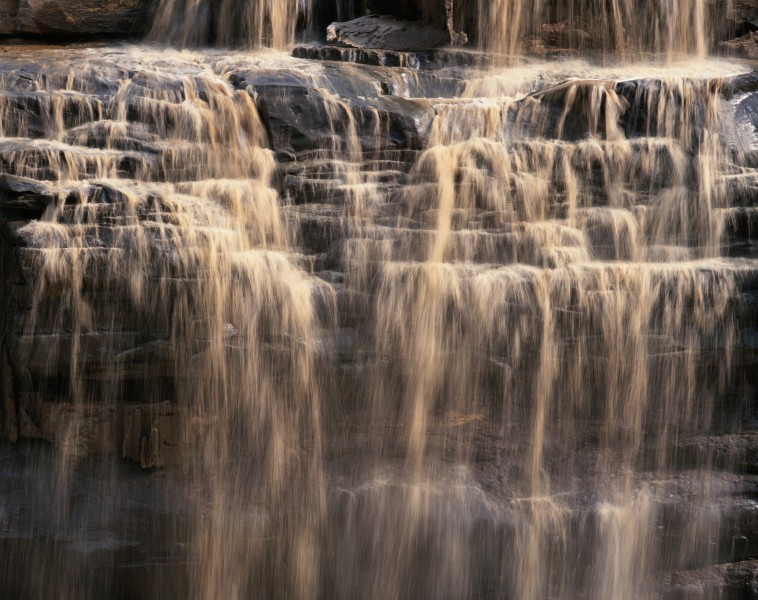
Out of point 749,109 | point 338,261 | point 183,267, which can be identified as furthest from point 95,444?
point 749,109

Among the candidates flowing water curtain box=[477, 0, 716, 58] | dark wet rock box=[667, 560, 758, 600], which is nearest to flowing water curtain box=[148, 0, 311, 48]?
flowing water curtain box=[477, 0, 716, 58]

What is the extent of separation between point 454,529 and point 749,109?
4.64m

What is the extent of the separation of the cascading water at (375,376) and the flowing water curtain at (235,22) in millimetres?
4461

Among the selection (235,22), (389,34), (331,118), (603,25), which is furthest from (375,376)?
(603,25)

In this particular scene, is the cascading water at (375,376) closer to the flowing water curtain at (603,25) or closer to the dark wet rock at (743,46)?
the flowing water curtain at (603,25)

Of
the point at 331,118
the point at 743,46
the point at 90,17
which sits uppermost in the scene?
the point at 90,17

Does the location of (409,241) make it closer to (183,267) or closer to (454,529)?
(183,267)

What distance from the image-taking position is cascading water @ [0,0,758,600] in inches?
245

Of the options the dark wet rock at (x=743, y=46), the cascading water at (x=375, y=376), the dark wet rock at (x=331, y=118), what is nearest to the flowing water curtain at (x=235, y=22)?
the dark wet rock at (x=331, y=118)

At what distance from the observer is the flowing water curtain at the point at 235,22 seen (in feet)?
37.8

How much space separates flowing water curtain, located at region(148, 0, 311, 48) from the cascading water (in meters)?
4.46

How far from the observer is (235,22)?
454 inches

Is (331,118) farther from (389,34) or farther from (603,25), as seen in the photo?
(603,25)

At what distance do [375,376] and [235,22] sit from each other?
6638 mm
